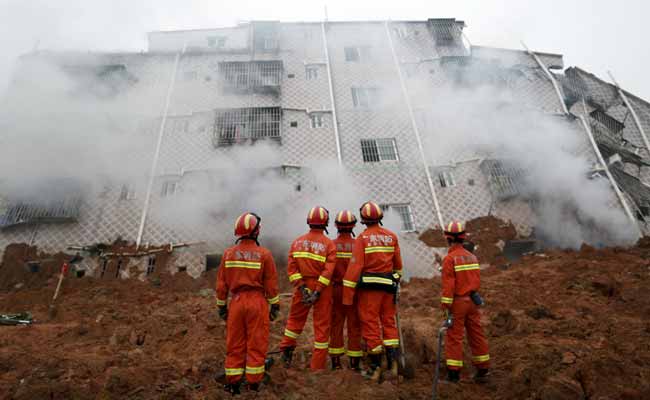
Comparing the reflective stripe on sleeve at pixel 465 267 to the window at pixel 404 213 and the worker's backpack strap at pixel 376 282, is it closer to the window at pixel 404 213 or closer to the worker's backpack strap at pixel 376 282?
the worker's backpack strap at pixel 376 282

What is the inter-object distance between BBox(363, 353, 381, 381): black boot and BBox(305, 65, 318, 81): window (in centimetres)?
1248

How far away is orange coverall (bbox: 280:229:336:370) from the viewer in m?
4.45

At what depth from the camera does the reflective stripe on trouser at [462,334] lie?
4281 millimetres

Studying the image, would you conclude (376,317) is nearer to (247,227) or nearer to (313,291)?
(313,291)

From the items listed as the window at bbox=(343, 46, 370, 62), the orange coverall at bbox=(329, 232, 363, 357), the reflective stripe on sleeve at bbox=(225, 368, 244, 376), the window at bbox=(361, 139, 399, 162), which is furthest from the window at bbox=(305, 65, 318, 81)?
the reflective stripe on sleeve at bbox=(225, 368, 244, 376)

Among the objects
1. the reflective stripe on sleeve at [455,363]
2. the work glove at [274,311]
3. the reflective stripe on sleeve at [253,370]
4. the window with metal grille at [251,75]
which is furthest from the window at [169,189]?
the reflective stripe on sleeve at [455,363]

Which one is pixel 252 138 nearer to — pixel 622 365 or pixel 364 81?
pixel 364 81

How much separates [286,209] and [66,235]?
679cm

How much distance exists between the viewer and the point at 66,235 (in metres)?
10.7

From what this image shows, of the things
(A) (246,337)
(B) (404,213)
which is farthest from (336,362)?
(B) (404,213)

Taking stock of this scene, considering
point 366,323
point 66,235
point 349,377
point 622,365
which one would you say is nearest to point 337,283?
point 366,323

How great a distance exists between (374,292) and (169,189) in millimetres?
9458

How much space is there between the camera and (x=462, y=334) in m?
4.44

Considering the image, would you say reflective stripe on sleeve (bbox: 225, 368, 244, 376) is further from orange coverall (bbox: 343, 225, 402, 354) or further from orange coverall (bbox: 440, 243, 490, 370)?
orange coverall (bbox: 440, 243, 490, 370)
